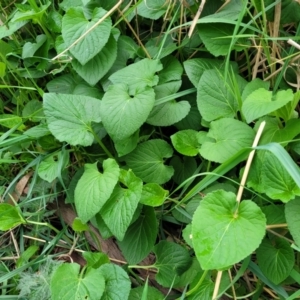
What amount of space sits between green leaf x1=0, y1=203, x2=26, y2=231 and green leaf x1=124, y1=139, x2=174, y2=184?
30 cm

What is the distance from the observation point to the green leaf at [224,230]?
704 millimetres

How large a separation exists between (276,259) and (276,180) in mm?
165

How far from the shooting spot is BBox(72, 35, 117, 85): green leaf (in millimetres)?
1065

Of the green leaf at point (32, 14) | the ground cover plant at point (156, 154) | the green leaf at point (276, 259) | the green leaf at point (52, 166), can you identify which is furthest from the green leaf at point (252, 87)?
the green leaf at point (32, 14)

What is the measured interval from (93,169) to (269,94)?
410 mm

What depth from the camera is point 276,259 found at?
2.77 ft

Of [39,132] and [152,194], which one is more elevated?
[39,132]

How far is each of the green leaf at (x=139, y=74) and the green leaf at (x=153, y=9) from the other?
0.44 feet

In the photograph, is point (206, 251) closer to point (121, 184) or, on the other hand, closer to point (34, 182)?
point (121, 184)

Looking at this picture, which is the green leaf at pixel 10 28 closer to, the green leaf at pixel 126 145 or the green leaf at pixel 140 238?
the green leaf at pixel 126 145

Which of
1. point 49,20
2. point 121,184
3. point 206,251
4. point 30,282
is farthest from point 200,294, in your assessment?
point 49,20

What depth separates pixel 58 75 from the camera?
48.7 inches

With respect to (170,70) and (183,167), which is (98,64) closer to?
(170,70)

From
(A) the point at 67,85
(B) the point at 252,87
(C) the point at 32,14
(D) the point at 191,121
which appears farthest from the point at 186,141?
(C) the point at 32,14
